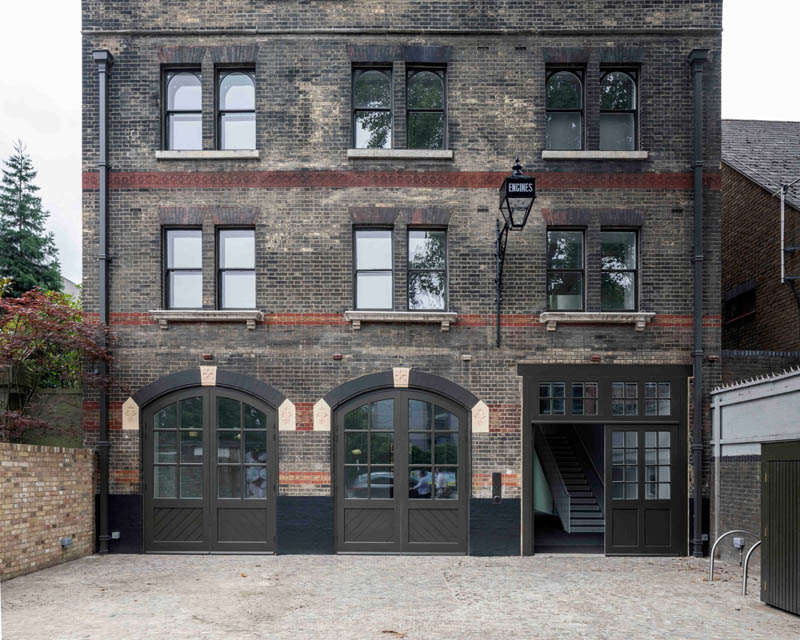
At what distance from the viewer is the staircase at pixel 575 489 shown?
15.0 metres

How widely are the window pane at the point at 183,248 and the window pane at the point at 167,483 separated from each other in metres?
3.70

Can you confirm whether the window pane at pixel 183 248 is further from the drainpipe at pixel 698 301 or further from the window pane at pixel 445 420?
the drainpipe at pixel 698 301

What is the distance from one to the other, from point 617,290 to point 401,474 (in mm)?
5191

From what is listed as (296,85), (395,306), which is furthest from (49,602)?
(296,85)

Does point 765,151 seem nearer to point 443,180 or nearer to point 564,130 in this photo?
point 564,130

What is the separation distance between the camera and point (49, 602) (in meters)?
8.79

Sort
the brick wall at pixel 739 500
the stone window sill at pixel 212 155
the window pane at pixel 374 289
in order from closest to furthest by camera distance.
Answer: the brick wall at pixel 739 500 < the stone window sill at pixel 212 155 < the window pane at pixel 374 289

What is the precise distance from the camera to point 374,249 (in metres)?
12.6

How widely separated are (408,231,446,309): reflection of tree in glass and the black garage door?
3.39m

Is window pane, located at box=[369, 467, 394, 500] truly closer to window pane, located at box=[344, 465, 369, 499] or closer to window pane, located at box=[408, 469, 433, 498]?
window pane, located at box=[344, 465, 369, 499]

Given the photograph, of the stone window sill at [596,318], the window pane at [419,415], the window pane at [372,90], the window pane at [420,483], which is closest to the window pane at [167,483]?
the window pane at [420,483]

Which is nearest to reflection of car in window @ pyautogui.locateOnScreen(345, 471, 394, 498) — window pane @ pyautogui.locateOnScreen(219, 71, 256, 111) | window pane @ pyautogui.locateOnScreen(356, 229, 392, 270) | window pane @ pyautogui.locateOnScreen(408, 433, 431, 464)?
window pane @ pyautogui.locateOnScreen(408, 433, 431, 464)

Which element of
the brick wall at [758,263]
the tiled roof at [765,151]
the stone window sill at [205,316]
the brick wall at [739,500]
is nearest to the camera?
the brick wall at [739,500]

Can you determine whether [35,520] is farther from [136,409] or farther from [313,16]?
[313,16]
